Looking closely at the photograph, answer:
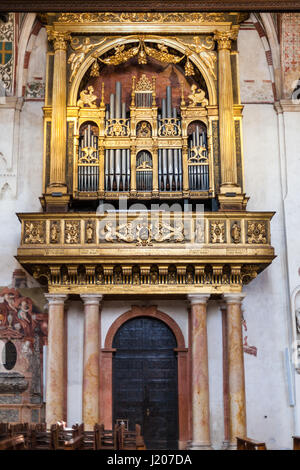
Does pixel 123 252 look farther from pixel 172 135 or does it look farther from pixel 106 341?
pixel 172 135

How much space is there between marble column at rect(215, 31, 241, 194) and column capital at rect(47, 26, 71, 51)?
157 inches

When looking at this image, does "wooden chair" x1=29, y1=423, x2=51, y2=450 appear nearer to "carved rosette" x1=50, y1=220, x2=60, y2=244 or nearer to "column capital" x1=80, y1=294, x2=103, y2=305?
"column capital" x1=80, y1=294, x2=103, y2=305

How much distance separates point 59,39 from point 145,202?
4.86 meters

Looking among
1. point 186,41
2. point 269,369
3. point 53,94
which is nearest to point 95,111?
point 53,94

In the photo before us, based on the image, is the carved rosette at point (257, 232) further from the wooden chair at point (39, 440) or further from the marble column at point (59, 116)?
the wooden chair at point (39, 440)

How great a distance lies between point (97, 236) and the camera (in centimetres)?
1642

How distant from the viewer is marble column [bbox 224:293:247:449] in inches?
630

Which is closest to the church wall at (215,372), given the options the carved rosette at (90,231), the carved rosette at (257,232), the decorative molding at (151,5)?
the carved rosette at (257,232)

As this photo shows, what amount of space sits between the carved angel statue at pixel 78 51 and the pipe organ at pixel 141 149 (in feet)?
2.45

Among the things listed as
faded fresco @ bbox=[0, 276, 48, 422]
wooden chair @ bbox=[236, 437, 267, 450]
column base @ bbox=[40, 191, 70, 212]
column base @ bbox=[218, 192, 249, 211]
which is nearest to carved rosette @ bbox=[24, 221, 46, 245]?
column base @ bbox=[40, 191, 70, 212]

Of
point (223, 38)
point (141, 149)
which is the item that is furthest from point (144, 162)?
point (223, 38)

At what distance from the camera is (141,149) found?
59.6 ft

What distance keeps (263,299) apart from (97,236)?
4710 millimetres
